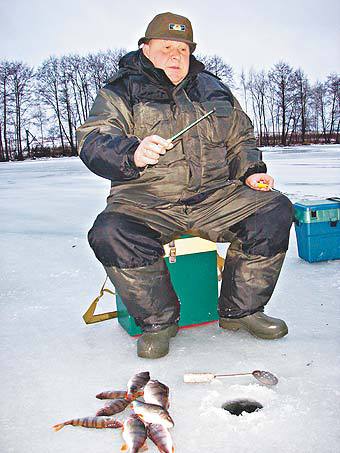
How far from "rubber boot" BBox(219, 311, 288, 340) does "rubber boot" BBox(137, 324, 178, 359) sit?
389mm

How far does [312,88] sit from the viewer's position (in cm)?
5591

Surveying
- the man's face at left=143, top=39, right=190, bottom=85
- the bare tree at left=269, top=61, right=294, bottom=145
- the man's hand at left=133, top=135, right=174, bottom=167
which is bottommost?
the man's hand at left=133, top=135, right=174, bottom=167

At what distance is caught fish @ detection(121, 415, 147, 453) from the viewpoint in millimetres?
1484

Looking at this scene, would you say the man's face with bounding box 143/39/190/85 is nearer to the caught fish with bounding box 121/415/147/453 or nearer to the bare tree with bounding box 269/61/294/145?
the caught fish with bounding box 121/415/147/453

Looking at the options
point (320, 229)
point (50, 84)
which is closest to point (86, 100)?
point (50, 84)

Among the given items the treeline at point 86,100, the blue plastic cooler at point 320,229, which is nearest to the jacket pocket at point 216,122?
the blue plastic cooler at point 320,229

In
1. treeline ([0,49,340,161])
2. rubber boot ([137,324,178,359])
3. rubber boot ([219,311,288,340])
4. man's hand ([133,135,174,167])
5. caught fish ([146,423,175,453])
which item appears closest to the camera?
caught fish ([146,423,175,453])

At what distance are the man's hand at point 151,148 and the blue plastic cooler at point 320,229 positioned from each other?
166 centimetres

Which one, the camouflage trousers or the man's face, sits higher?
the man's face

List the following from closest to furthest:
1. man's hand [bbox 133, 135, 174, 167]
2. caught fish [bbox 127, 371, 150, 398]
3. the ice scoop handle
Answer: caught fish [bbox 127, 371, 150, 398] < the ice scoop handle < man's hand [bbox 133, 135, 174, 167]

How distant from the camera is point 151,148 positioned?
2.05 meters

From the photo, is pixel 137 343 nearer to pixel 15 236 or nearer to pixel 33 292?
pixel 33 292

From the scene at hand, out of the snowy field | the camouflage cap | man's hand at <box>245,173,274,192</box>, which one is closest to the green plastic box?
the snowy field

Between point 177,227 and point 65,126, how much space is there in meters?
50.9
